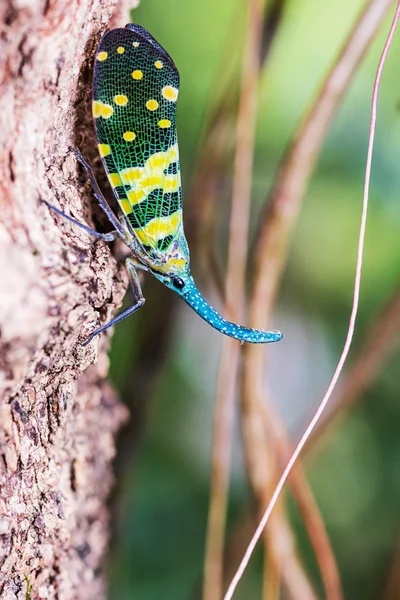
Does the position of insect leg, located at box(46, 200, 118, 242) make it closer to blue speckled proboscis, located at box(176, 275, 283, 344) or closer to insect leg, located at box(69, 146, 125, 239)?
insect leg, located at box(69, 146, 125, 239)

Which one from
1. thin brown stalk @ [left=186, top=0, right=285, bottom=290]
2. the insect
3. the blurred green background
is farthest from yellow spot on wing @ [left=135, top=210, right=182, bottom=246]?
the blurred green background

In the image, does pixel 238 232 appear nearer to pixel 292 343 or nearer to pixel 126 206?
pixel 126 206

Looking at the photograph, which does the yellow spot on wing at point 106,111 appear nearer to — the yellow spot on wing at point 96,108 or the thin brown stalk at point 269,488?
the yellow spot on wing at point 96,108

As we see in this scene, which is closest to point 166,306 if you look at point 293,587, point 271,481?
point 271,481

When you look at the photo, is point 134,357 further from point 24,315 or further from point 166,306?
point 24,315

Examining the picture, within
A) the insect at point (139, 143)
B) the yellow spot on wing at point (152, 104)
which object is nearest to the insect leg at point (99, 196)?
the insect at point (139, 143)
